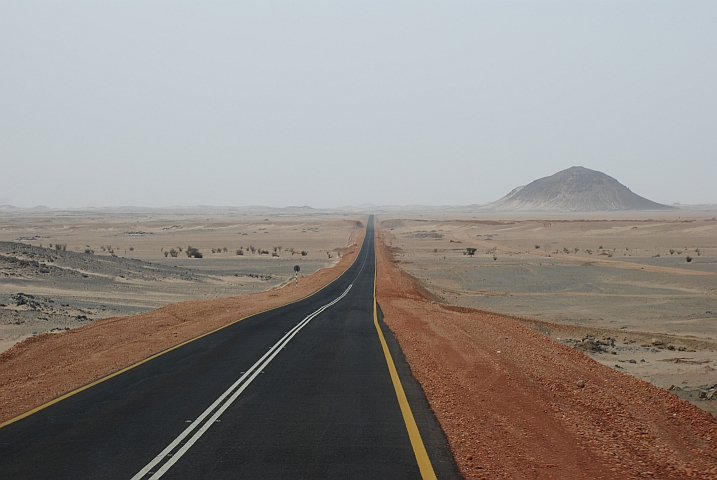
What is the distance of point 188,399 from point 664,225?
124 m

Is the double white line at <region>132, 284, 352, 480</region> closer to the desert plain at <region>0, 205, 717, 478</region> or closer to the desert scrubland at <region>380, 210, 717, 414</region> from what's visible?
the desert plain at <region>0, 205, 717, 478</region>

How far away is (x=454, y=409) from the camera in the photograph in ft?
27.6

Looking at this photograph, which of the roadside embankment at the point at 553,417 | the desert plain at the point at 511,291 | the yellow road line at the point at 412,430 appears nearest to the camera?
the yellow road line at the point at 412,430

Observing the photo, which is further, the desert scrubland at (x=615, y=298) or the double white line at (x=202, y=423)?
the desert scrubland at (x=615, y=298)

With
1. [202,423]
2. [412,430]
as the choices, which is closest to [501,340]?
[412,430]

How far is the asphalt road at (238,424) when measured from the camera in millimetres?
6305

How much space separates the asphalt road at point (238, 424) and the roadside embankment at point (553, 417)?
477 mm

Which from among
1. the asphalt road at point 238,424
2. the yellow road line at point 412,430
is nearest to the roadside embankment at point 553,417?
the yellow road line at point 412,430

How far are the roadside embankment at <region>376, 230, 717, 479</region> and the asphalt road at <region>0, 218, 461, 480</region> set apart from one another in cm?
48

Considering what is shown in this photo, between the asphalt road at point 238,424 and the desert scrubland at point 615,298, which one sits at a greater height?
the asphalt road at point 238,424

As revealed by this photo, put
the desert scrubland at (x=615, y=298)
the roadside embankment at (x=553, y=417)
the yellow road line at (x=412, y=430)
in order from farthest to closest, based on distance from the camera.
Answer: the desert scrubland at (x=615, y=298) < the roadside embankment at (x=553, y=417) < the yellow road line at (x=412, y=430)

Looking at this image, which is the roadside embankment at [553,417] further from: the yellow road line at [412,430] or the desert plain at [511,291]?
the desert plain at [511,291]

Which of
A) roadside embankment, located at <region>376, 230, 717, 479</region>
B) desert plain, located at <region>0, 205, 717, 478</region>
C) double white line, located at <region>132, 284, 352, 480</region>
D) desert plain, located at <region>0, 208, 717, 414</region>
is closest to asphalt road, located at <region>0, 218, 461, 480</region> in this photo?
double white line, located at <region>132, 284, 352, 480</region>

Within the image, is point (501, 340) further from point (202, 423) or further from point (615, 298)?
point (615, 298)
